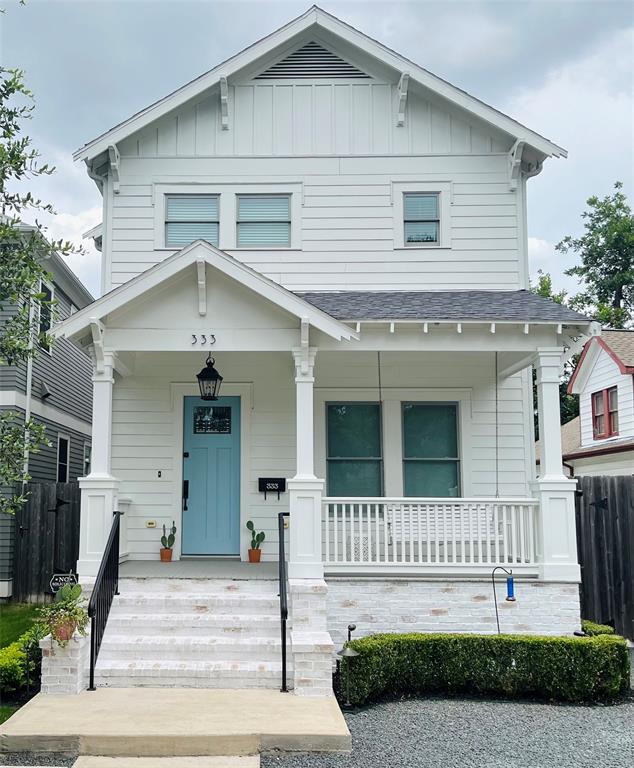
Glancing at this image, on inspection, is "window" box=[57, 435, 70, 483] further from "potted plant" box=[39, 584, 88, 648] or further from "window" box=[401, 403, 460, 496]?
"potted plant" box=[39, 584, 88, 648]

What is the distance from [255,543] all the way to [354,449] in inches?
70.9

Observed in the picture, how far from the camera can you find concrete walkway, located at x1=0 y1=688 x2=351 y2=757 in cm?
491

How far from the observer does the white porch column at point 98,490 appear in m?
7.29

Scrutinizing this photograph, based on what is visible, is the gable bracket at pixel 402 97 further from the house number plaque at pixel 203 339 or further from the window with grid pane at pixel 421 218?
the house number plaque at pixel 203 339

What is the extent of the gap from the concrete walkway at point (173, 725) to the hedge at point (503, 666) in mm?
1039

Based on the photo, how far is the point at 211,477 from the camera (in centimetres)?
925

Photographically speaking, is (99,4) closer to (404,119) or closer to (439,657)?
(404,119)

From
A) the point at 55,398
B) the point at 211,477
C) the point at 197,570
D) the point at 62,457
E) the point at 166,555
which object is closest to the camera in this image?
the point at 197,570

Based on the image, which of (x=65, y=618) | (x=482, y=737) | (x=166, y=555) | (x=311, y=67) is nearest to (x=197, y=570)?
(x=166, y=555)

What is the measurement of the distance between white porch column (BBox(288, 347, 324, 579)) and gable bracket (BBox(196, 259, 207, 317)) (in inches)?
44.1

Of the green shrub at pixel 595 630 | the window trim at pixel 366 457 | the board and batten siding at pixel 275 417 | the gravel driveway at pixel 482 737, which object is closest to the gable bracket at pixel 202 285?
the board and batten siding at pixel 275 417

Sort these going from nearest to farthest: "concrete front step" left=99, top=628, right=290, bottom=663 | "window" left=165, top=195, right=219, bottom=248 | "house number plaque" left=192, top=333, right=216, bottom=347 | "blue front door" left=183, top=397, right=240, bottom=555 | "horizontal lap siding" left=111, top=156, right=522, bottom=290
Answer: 1. "concrete front step" left=99, top=628, right=290, bottom=663
2. "house number plaque" left=192, top=333, right=216, bottom=347
3. "blue front door" left=183, top=397, right=240, bottom=555
4. "horizontal lap siding" left=111, top=156, right=522, bottom=290
5. "window" left=165, top=195, right=219, bottom=248

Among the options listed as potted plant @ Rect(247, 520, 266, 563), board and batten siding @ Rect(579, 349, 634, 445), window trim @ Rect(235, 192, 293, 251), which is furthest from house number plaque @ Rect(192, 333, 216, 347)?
board and batten siding @ Rect(579, 349, 634, 445)

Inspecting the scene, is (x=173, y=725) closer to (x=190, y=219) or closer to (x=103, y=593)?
(x=103, y=593)
